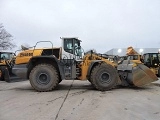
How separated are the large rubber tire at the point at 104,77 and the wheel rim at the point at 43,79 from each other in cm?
209

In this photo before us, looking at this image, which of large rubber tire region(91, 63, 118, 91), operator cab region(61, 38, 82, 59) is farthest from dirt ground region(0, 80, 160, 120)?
operator cab region(61, 38, 82, 59)

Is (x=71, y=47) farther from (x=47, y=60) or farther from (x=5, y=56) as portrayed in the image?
(x=5, y=56)

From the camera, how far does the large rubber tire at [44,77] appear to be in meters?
13.3

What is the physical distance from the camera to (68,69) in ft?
44.5

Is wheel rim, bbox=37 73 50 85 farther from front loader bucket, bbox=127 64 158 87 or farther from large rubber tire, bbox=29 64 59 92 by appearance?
front loader bucket, bbox=127 64 158 87

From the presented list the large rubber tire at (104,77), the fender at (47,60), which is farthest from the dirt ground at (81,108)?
the fender at (47,60)

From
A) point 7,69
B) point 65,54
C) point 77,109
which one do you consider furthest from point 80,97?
point 7,69

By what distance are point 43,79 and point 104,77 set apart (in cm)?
284

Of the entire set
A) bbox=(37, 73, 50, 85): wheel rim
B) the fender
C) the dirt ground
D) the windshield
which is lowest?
the dirt ground

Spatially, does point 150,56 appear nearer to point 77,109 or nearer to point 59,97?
point 59,97

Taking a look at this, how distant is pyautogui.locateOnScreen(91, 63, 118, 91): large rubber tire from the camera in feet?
43.8

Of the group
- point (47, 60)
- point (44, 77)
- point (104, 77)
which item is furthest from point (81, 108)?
point (47, 60)

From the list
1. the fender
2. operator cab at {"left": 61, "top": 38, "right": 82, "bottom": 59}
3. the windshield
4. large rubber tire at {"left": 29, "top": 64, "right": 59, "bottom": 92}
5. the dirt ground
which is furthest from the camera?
the windshield

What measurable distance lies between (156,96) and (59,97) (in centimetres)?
384
